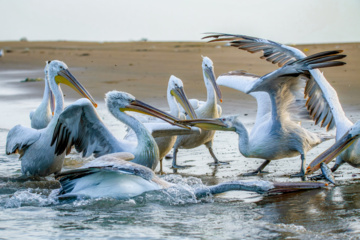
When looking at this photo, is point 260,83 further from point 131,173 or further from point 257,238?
point 257,238

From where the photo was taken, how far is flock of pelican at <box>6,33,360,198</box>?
5.38 metres

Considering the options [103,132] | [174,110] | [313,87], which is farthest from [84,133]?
[313,87]

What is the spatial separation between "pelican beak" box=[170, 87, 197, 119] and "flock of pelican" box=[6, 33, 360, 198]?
13 millimetres

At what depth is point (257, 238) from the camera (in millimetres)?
4242

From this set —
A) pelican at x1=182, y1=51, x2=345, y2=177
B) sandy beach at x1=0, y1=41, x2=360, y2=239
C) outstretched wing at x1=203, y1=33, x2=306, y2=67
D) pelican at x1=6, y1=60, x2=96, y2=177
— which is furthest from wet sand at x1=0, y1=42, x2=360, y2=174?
pelican at x1=6, y1=60, x2=96, y2=177

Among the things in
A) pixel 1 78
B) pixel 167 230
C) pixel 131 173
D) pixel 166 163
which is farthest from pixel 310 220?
pixel 1 78

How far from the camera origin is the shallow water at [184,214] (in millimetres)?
4418

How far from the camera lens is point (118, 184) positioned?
535 centimetres

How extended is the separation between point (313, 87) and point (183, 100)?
1553mm

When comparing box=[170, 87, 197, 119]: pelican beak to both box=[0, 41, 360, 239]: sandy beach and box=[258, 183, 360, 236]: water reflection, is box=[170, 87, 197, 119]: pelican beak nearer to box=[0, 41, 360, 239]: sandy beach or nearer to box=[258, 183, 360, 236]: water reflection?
box=[0, 41, 360, 239]: sandy beach

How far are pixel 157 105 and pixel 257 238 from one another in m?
6.84

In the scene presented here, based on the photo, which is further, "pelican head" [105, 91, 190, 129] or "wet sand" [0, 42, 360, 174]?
"wet sand" [0, 42, 360, 174]

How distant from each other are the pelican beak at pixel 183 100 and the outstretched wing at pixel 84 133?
144 cm

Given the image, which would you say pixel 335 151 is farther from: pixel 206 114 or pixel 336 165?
pixel 206 114
